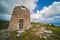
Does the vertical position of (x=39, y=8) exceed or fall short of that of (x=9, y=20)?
it exceeds it

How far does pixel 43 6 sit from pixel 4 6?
4.27 feet

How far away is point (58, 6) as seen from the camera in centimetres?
468

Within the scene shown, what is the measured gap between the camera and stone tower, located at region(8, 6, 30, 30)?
4648mm

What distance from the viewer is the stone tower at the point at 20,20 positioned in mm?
4648

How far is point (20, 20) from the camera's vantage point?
463cm

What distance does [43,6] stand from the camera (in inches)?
187

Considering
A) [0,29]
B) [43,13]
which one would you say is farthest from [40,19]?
[0,29]

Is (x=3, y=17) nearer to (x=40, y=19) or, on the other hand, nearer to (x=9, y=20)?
(x=9, y=20)

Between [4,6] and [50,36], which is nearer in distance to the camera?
[50,36]

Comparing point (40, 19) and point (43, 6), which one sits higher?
point (43, 6)

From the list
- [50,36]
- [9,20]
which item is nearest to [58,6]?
[50,36]

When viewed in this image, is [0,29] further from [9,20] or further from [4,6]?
[4,6]

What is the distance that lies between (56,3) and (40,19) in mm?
731

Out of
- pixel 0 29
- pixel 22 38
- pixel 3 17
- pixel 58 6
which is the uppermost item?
pixel 58 6
